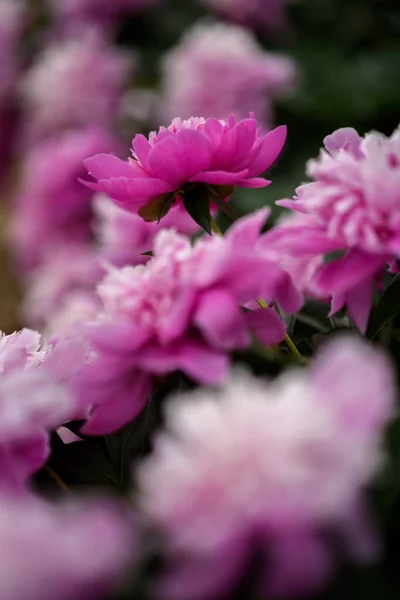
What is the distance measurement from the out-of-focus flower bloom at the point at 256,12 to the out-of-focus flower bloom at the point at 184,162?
966mm

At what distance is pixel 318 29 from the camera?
1289mm

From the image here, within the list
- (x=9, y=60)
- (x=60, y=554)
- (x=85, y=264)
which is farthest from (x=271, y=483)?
(x=9, y=60)

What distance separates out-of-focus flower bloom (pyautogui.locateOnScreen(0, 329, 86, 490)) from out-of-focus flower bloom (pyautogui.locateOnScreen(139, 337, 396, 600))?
49 mm

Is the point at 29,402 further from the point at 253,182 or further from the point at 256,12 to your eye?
the point at 256,12

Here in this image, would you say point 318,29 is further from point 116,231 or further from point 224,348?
point 224,348

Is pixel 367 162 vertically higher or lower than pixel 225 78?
higher

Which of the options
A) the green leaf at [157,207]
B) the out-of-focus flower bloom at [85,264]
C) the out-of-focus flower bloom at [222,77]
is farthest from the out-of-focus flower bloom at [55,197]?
the green leaf at [157,207]

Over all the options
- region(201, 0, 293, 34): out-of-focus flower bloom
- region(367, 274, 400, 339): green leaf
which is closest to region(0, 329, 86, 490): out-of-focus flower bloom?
region(367, 274, 400, 339): green leaf

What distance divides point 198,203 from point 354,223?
4.3 inches

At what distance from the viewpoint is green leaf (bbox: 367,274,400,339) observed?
1.01 feet

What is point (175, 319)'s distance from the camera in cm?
25

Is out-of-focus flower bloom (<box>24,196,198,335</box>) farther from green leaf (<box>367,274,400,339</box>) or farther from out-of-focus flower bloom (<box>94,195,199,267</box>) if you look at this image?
green leaf (<box>367,274,400,339</box>)

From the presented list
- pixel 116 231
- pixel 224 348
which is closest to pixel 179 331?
pixel 224 348

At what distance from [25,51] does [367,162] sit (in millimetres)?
1272
